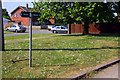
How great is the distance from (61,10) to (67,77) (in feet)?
78.4

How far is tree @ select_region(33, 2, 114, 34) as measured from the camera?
30.1 metres

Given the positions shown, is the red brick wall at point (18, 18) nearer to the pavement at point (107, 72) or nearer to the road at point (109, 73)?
the pavement at point (107, 72)

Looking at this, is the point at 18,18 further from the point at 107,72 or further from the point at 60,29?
the point at 107,72

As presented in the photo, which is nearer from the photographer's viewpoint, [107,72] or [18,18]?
[107,72]

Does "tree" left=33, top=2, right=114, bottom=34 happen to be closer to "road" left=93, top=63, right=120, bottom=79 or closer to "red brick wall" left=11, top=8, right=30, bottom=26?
"road" left=93, top=63, right=120, bottom=79

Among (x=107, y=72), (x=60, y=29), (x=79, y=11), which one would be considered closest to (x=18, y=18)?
(x=60, y=29)

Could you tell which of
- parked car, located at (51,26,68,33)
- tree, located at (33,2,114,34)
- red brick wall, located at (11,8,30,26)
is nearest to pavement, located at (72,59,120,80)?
tree, located at (33,2,114,34)

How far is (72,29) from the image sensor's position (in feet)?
138

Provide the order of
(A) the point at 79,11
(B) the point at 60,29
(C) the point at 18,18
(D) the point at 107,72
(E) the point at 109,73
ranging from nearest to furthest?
(E) the point at 109,73
(D) the point at 107,72
(A) the point at 79,11
(B) the point at 60,29
(C) the point at 18,18

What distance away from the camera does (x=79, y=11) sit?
30500 millimetres

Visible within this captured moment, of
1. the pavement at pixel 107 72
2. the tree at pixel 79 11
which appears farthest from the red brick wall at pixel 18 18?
the pavement at pixel 107 72

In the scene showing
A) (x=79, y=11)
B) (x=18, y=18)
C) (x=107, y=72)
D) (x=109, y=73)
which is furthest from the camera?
(x=18, y=18)

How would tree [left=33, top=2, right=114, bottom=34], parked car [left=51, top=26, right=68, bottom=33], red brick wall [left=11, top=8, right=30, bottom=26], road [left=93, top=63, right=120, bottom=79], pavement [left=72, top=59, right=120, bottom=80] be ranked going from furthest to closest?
red brick wall [left=11, top=8, right=30, bottom=26]
parked car [left=51, top=26, right=68, bottom=33]
tree [left=33, top=2, right=114, bottom=34]
road [left=93, top=63, right=120, bottom=79]
pavement [left=72, top=59, right=120, bottom=80]

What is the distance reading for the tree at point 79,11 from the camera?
30125 mm
